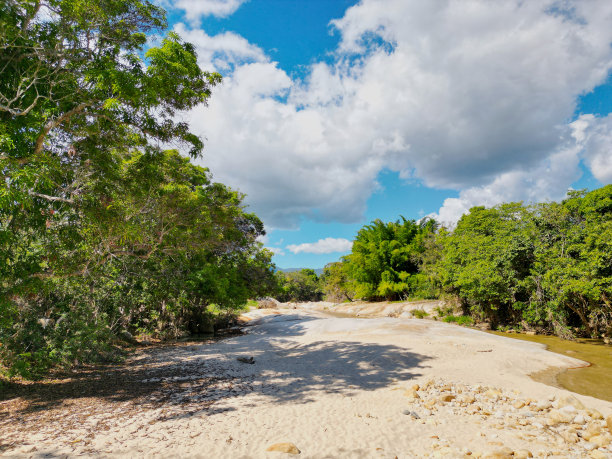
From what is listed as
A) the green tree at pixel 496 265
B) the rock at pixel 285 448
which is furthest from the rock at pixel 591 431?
the green tree at pixel 496 265

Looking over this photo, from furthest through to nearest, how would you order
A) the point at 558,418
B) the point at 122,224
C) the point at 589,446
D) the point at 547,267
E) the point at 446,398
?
the point at 547,267 < the point at 122,224 < the point at 446,398 < the point at 558,418 < the point at 589,446

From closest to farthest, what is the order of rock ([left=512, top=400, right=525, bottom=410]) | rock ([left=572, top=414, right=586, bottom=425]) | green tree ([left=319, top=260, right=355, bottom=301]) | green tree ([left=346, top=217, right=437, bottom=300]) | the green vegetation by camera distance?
1. rock ([left=572, top=414, right=586, bottom=425])
2. rock ([left=512, top=400, right=525, bottom=410])
3. the green vegetation
4. green tree ([left=346, top=217, right=437, bottom=300])
5. green tree ([left=319, top=260, right=355, bottom=301])

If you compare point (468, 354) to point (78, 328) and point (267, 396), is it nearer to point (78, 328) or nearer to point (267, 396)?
point (267, 396)

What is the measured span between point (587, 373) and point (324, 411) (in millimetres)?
9133

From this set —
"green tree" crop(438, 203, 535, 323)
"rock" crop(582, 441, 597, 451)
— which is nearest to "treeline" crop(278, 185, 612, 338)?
"green tree" crop(438, 203, 535, 323)

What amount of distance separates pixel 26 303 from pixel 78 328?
1545 mm

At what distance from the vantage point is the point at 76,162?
26.3 feet

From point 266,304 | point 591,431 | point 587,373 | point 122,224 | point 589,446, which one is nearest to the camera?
point 589,446

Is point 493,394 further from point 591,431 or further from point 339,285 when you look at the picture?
point 339,285

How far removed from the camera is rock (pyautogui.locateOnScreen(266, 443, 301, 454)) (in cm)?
456

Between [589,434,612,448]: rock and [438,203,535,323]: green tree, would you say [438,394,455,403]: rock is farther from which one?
[438,203,535,323]: green tree

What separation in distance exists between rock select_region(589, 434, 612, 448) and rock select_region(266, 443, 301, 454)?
470 cm

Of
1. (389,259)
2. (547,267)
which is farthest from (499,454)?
(389,259)

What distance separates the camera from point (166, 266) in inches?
589
